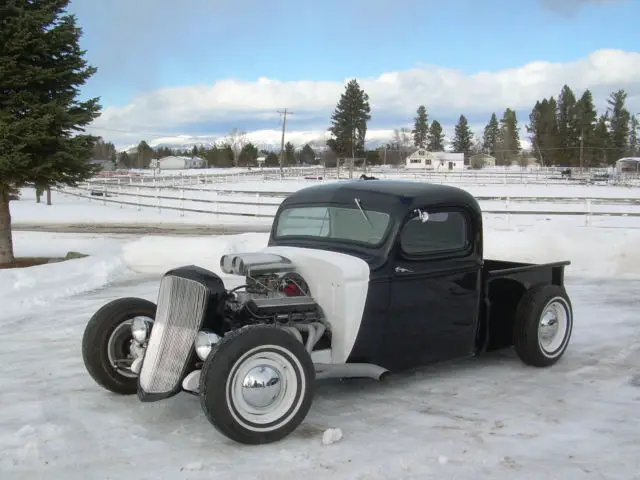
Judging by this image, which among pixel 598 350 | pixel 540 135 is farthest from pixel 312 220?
pixel 540 135

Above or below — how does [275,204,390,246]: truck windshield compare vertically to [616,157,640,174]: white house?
below

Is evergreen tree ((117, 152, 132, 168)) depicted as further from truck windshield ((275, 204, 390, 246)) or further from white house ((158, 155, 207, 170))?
truck windshield ((275, 204, 390, 246))

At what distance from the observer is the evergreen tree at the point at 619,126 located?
103m

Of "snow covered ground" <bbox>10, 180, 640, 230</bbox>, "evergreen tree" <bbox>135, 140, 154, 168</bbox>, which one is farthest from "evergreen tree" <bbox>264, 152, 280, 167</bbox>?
"snow covered ground" <bbox>10, 180, 640, 230</bbox>

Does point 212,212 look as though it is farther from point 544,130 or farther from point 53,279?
point 544,130

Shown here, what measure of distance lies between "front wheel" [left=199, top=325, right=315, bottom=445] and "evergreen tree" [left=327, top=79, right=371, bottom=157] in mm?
99890

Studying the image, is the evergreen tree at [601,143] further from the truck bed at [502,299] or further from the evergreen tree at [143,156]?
the truck bed at [502,299]

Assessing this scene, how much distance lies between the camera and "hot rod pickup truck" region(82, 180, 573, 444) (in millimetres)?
4031

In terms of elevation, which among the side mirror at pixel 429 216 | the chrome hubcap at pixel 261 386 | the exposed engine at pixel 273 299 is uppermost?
the side mirror at pixel 429 216

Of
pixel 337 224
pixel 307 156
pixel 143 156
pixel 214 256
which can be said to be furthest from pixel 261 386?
pixel 143 156

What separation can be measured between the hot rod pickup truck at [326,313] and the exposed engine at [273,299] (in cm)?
1

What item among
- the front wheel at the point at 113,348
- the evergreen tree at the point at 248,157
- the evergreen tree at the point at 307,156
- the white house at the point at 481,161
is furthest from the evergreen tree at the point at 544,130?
the front wheel at the point at 113,348

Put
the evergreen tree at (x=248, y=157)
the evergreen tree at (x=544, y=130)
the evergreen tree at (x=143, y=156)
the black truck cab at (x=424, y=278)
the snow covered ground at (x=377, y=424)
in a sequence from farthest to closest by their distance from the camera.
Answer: the evergreen tree at (x=143, y=156) → the evergreen tree at (x=248, y=157) → the evergreen tree at (x=544, y=130) → the black truck cab at (x=424, y=278) → the snow covered ground at (x=377, y=424)

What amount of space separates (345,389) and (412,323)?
0.82m
